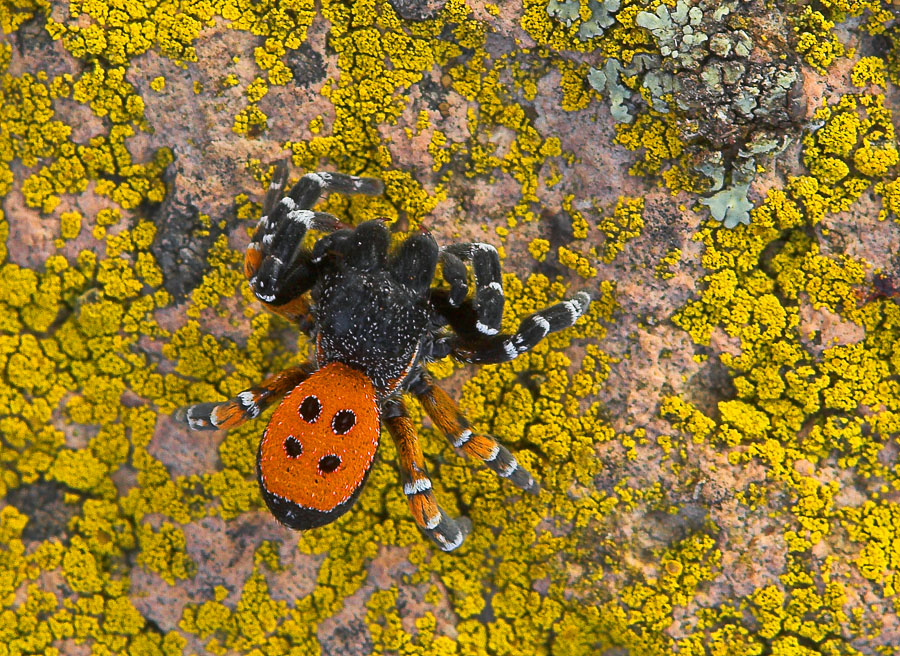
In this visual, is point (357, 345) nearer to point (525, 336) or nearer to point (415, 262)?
point (415, 262)

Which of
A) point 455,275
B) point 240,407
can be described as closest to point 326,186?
point 455,275

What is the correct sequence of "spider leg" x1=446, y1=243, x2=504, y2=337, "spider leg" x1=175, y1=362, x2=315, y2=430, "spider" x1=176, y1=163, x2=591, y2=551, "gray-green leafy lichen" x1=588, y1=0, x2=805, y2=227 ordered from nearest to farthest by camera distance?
Result: "spider" x1=176, y1=163, x2=591, y2=551, "gray-green leafy lichen" x1=588, y1=0, x2=805, y2=227, "spider leg" x1=446, y1=243, x2=504, y2=337, "spider leg" x1=175, y1=362, x2=315, y2=430

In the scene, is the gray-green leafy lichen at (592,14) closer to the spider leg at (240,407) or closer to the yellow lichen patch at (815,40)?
the yellow lichen patch at (815,40)

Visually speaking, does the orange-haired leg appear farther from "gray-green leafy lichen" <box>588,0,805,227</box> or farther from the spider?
"gray-green leafy lichen" <box>588,0,805,227</box>

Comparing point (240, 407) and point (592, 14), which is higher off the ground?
point (592, 14)

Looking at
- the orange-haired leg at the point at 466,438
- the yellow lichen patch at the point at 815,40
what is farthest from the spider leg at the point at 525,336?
the yellow lichen patch at the point at 815,40

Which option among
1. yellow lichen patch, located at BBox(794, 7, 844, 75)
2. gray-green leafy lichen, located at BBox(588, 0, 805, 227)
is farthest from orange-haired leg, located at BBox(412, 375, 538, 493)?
yellow lichen patch, located at BBox(794, 7, 844, 75)
